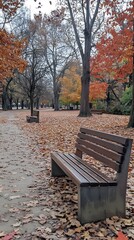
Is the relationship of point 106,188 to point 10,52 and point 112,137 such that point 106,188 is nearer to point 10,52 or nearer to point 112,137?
point 112,137

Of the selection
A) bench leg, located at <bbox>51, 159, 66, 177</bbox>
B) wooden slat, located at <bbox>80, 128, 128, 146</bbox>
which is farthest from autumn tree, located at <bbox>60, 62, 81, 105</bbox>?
wooden slat, located at <bbox>80, 128, 128, 146</bbox>

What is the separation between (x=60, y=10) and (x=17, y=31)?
18788 millimetres

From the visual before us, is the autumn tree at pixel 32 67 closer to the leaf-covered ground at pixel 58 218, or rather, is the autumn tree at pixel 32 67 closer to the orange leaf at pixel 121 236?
the leaf-covered ground at pixel 58 218

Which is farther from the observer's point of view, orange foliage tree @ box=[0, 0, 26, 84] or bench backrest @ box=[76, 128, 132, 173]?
orange foliage tree @ box=[0, 0, 26, 84]

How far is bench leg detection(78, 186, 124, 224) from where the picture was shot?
3.41 m

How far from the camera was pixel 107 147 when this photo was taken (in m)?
4.04

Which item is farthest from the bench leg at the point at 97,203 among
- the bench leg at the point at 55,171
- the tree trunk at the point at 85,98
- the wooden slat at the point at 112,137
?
the tree trunk at the point at 85,98

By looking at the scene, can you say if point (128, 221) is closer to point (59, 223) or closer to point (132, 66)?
point (59, 223)

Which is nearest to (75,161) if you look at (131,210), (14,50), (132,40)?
(131,210)

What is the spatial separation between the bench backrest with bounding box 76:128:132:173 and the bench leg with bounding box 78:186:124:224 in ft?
1.10

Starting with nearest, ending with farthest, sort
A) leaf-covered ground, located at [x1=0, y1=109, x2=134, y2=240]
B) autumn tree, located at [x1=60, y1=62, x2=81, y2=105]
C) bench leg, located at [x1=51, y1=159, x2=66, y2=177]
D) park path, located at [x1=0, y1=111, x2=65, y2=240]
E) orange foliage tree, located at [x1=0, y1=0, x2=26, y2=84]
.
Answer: leaf-covered ground, located at [x1=0, y1=109, x2=134, y2=240] → park path, located at [x1=0, y1=111, x2=65, y2=240] → bench leg, located at [x1=51, y1=159, x2=66, y2=177] → orange foliage tree, located at [x1=0, y1=0, x2=26, y2=84] → autumn tree, located at [x1=60, y1=62, x2=81, y2=105]

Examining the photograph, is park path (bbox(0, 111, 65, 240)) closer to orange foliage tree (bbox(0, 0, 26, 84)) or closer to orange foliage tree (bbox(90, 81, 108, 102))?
orange foliage tree (bbox(0, 0, 26, 84))

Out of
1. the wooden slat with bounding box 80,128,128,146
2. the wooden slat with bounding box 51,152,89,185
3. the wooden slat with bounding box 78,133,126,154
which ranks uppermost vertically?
the wooden slat with bounding box 80,128,128,146

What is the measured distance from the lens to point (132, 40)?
1265 cm
